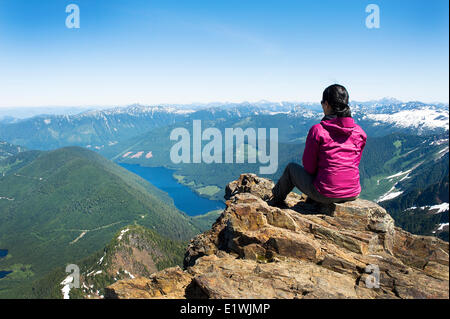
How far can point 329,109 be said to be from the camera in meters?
8.78

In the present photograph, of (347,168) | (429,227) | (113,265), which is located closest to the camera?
(347,168)

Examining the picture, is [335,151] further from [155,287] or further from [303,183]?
[155,287]

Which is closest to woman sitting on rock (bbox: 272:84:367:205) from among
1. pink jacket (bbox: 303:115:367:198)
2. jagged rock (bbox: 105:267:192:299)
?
pink jacket (bbox: 303:115:367:198)

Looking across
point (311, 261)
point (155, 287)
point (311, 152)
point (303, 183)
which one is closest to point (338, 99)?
point (311, 152)

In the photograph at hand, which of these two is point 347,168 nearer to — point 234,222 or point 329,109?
point 329,109

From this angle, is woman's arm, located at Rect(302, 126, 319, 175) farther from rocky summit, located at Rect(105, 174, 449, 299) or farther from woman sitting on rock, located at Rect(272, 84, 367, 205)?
rocky summit, located at Rect(105, 174, 449, 299)

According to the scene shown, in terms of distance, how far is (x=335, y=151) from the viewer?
8711mm

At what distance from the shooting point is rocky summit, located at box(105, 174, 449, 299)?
7.41m

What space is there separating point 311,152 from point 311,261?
3971 mm

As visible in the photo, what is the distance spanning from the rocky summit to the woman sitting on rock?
5.83ft

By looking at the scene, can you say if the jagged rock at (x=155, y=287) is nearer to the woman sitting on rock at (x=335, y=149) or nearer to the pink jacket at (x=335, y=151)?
the woman sitting on rock at (x=335, y=149)
